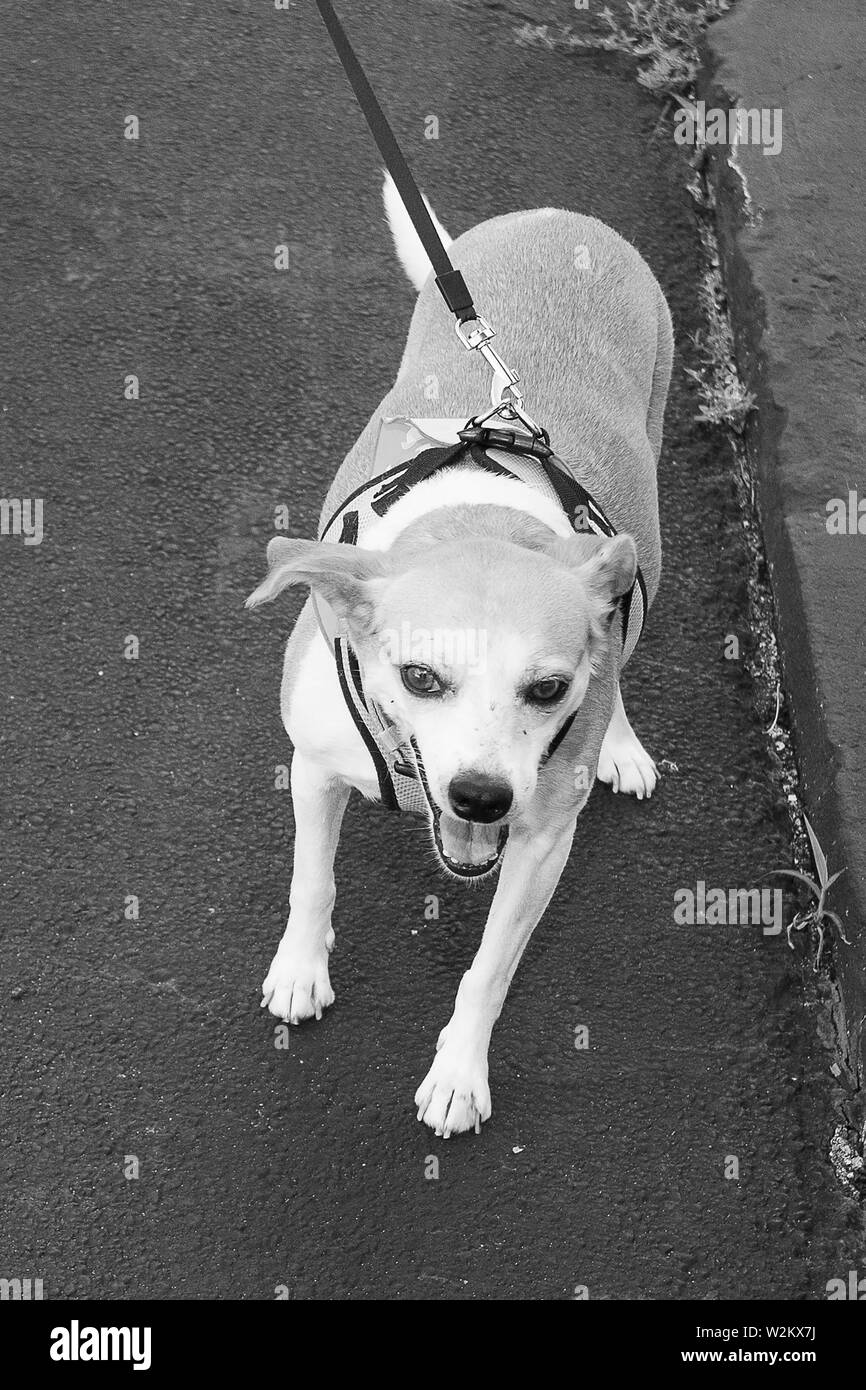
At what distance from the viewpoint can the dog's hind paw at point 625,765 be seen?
167 inches

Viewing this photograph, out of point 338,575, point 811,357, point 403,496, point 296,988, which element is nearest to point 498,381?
point 403,496

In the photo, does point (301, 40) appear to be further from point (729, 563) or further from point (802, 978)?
point (802, 978)

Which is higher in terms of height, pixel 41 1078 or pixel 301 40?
pixel 301 40

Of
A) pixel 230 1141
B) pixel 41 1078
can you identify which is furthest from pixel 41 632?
pixel 230 1141

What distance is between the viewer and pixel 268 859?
13.0 feet

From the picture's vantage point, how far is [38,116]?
576cm

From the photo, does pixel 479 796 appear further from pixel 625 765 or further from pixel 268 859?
pixel 625 765

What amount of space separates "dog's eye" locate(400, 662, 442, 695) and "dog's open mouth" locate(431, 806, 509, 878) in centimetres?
34

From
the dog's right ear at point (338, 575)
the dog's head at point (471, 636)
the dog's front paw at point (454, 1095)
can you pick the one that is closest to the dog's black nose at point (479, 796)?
the dog's head at point (471, 636)

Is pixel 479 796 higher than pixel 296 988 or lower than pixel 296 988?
higher

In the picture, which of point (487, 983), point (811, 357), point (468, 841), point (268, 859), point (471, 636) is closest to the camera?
point (471, 636)

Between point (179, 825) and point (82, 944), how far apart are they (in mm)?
454

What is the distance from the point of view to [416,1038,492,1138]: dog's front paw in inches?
137

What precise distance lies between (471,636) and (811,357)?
10.5 ft
